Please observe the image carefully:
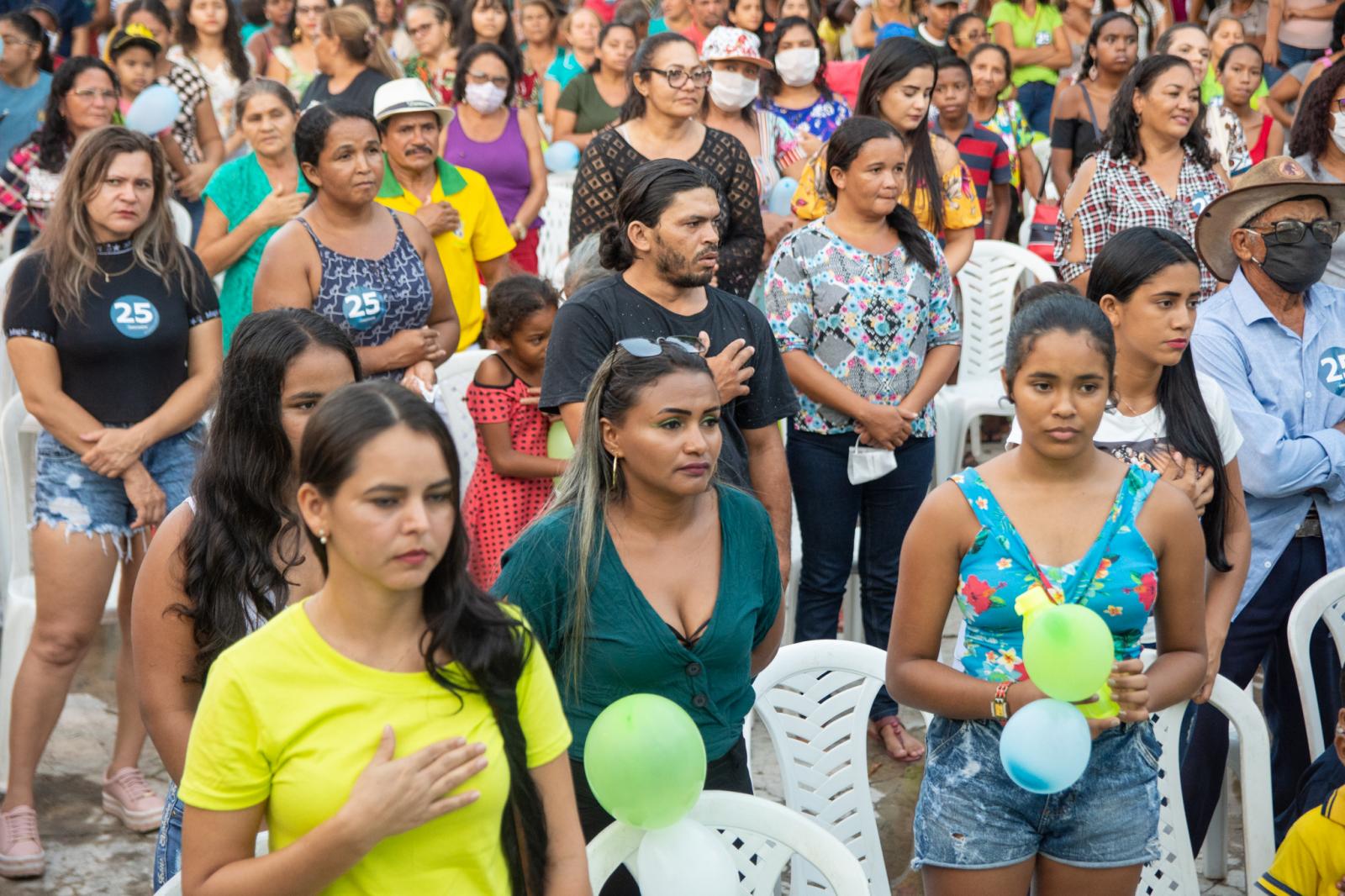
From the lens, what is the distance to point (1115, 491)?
273 cm

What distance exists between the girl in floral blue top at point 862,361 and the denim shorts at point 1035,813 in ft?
6.20

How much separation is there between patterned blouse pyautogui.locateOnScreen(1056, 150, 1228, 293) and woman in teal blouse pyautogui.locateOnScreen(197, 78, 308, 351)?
289 cm

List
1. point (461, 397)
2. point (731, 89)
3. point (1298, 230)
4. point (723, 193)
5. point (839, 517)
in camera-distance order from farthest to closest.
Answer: point (731, 89) → point (461, 397) → point (723, 193) → point (839, 517) → point (1298, 230)

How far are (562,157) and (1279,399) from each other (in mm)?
5086

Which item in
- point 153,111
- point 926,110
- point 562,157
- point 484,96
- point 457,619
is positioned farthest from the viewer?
point 562,157

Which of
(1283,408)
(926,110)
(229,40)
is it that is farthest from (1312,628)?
(229,40)

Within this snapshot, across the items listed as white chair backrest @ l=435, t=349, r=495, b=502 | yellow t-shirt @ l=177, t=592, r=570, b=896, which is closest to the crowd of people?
yellow t-shirt @ l=177, t=592, r=570, b=896

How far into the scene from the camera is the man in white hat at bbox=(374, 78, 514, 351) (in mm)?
5402

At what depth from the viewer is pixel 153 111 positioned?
6.59 meters

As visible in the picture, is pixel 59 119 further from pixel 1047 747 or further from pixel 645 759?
pixel 1047 747

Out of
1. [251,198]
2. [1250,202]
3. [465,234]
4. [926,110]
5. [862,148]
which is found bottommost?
[465,234]

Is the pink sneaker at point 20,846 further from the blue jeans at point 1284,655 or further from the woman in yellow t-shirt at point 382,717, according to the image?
the blue jeans at point 1284,655

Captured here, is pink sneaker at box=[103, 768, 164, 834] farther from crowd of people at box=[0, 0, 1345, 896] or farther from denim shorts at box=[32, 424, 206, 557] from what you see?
denim shorts at box=[32, 424, 206, 557]

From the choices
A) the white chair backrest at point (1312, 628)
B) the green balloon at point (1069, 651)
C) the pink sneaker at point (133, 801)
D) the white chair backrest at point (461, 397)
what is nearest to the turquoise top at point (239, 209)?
the white chair backrest at point (461, 397)
